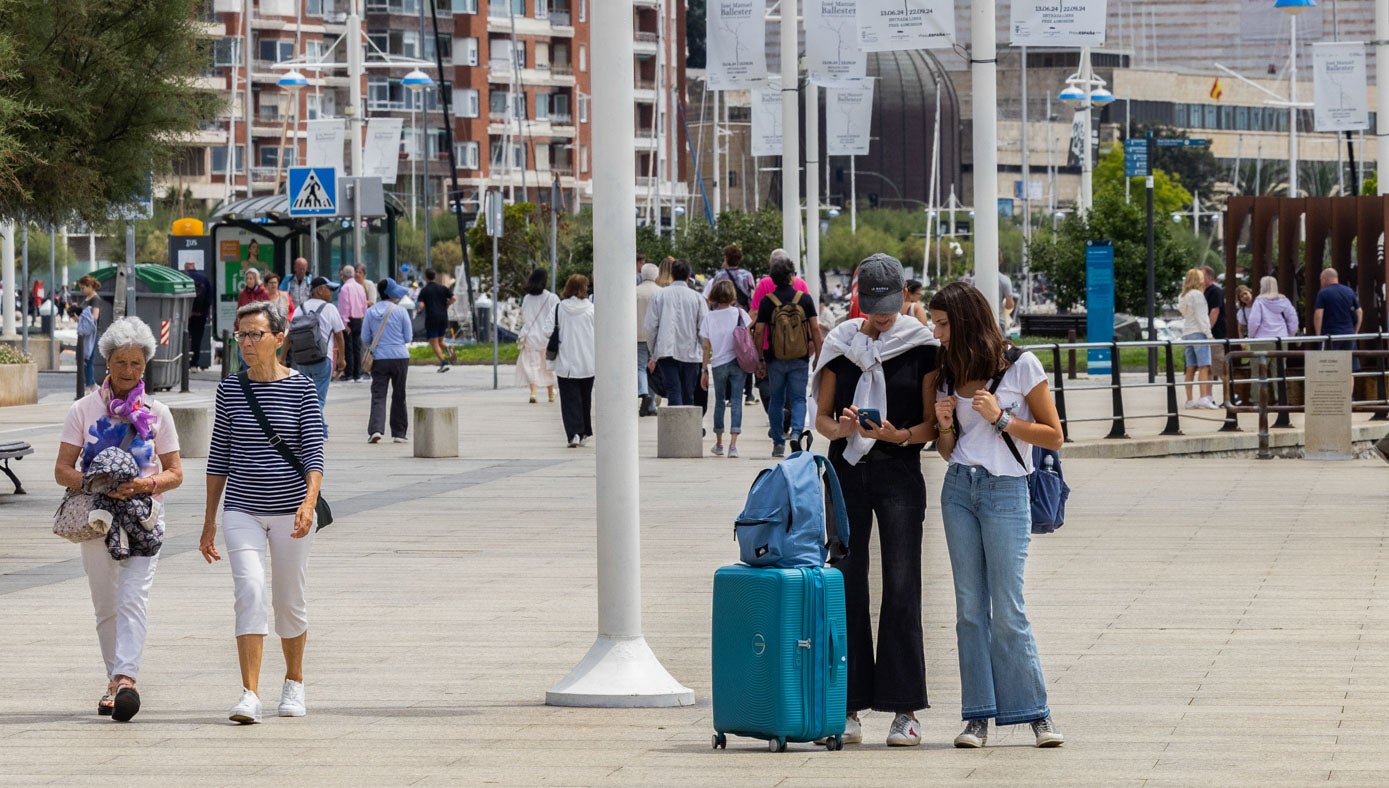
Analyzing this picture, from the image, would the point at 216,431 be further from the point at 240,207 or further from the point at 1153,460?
the point at 240,207

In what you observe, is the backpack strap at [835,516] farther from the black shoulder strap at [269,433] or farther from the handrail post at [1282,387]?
the handrail post at [1282,387]

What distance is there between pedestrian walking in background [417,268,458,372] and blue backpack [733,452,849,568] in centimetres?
3286

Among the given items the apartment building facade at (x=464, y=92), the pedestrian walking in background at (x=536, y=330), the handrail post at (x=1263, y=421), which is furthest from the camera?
the apartment building facade at (x=464, y=92)

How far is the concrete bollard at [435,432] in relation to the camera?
69.7 feet

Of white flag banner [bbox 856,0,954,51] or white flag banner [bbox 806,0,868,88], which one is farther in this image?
white flag banner [bbox 806,0,868,88]

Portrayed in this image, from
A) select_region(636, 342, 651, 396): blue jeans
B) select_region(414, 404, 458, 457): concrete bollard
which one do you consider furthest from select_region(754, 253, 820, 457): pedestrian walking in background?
select_region(636, 342, 651, 396): blue jeans

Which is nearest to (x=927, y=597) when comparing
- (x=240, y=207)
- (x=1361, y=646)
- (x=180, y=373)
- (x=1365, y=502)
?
(x=1361, y=646)

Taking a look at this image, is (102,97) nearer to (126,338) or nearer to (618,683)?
(126,338)

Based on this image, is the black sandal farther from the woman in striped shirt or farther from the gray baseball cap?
the gray baseball cap

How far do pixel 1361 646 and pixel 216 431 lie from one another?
512 centimetres

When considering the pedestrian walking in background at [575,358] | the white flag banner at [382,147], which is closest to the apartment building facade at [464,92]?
the white flag banner at [382,147]

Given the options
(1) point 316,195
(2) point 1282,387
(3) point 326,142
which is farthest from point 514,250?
(2) point 1282,387

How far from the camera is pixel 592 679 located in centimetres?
862

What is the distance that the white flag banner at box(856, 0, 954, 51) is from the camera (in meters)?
21.3
